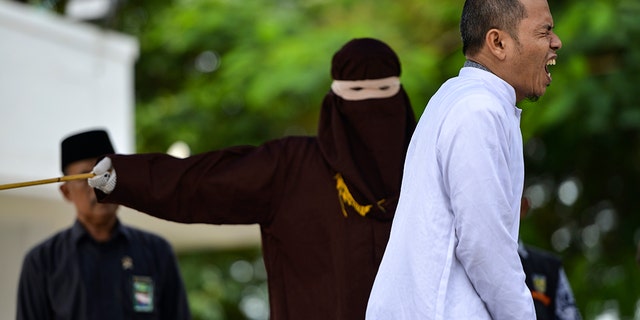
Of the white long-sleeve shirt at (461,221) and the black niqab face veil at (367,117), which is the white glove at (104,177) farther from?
the white long-sleeve shirt at (461,221)

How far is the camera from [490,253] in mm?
2986

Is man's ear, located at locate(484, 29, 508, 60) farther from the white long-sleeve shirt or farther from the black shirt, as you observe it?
the black shirt

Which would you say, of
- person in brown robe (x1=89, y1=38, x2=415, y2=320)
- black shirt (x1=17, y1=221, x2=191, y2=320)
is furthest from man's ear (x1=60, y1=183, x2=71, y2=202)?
person in brown robe (x1=89, y1=38, x2=415, y2=320)

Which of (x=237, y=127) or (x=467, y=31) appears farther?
(x=237, y=127)

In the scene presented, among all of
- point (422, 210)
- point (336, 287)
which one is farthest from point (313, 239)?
point (422, 210)

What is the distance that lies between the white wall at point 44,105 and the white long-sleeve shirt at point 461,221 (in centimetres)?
558

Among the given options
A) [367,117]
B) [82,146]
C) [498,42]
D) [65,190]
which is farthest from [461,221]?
[65,190]

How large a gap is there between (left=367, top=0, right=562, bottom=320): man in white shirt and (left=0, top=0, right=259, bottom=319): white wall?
18.2 feet

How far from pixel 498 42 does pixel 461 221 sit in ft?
1.77

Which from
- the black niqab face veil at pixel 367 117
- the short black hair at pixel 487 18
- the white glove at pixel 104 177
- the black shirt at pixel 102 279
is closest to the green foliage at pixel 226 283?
the black shirt at pixel 102 279

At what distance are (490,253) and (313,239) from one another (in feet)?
4.59

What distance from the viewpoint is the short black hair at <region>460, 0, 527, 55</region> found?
3227 millimetres

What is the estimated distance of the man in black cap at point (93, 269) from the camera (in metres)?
5.25

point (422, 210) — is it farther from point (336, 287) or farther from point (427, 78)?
point (427, 78)
